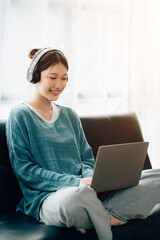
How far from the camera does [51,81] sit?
171cm

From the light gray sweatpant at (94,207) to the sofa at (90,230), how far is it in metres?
0.04

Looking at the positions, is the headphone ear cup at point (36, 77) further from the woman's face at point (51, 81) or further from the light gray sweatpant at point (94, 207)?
the light gray sweatpant at point (94, 207)

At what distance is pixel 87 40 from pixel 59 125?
101 centimetres

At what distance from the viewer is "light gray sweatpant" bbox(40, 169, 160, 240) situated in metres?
1.37

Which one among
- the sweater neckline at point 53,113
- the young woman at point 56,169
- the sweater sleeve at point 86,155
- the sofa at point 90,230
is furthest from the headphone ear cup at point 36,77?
the sweater sleeve at point 86,155

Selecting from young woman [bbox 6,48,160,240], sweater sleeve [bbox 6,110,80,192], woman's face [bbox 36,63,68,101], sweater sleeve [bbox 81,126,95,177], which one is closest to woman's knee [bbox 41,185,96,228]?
young woman [bbox 6,48,160,240]

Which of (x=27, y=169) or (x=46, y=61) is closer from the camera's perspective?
(x=27, y=169)

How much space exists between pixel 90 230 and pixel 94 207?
10 cm

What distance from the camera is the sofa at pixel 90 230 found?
1359mm

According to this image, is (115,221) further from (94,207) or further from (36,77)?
(36,77)

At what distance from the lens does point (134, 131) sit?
2256 mm

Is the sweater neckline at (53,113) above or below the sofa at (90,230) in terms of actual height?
above

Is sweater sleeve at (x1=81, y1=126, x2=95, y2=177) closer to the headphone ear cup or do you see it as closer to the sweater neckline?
the sweater neckline

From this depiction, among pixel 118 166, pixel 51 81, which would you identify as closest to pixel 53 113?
pixel 51 81
